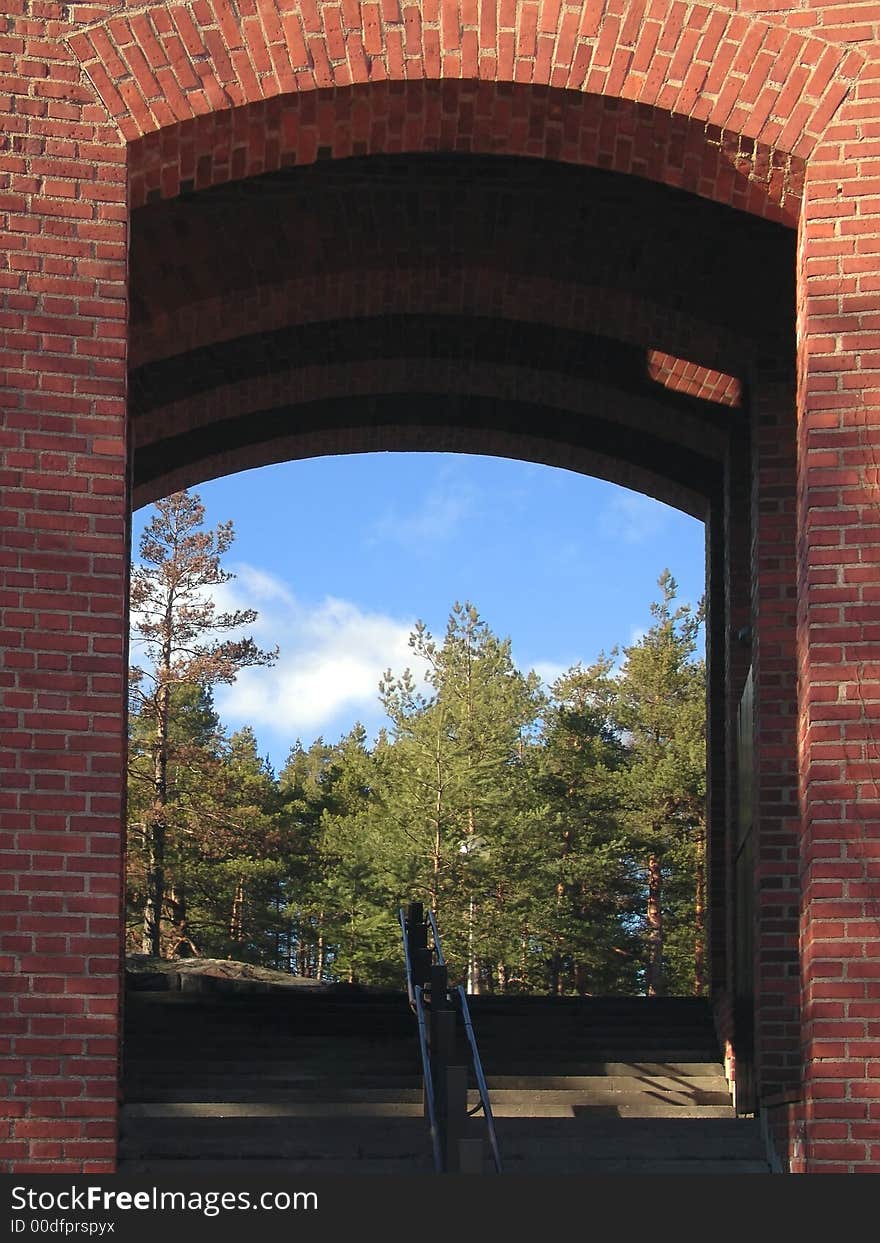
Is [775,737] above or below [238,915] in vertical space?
above

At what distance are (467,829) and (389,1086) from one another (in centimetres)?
3283

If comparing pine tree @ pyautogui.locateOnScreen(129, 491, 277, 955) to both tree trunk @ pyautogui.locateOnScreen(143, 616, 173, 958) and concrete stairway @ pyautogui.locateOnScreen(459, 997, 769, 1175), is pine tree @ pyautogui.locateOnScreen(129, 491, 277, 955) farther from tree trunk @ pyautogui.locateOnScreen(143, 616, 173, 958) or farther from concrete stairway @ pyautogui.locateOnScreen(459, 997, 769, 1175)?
concrete stairway @ pyautogui.locateOnScreen(459, 997, 769, 1175)

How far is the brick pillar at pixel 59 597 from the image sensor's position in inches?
253

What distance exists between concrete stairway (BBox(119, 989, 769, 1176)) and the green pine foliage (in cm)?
2465

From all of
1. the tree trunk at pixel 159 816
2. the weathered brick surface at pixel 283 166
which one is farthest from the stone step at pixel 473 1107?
the tree trunk at pixel 159 816

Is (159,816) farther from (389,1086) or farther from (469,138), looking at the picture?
A: (469,138)

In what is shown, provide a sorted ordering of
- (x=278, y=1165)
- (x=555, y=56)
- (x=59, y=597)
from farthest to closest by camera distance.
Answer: (x=278, y=1165), (x=555, y=56), (x=59, y=597)

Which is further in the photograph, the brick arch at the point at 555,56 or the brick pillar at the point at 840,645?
the brick arch at the point at 555,56

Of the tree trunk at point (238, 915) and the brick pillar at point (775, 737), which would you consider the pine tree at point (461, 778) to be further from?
the brick pillar at point (775, 737)

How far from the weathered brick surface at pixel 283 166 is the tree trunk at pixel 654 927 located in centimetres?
3639

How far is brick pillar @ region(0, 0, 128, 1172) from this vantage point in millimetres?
6426

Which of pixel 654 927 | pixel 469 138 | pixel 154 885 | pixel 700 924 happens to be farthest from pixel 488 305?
pixel 700 924

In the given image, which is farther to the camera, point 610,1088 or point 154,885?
point 154,885

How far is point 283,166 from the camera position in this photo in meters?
7.63
